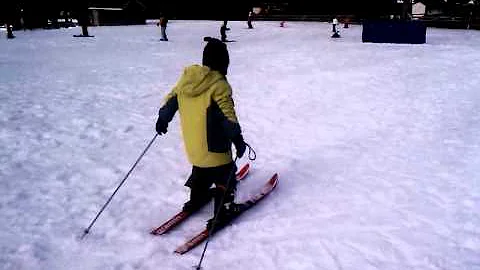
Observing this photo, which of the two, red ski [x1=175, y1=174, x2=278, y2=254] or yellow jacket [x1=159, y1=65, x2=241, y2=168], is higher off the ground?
yellow jacket [x1=159, y1=65, x2=241, y2=168]

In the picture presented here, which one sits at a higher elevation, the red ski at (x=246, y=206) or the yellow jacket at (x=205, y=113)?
the yellow jacket at (x=205, y=113)

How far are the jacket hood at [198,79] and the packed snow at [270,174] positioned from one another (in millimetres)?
1444

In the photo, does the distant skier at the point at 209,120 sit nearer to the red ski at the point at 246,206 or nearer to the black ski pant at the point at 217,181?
the black ski pant at the point at 217,181

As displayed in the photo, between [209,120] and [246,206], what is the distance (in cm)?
129

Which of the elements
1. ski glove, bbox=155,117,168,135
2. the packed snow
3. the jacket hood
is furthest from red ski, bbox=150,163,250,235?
the jacket hood

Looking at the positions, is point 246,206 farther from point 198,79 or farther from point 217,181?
point 198,79

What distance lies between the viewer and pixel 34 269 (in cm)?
348

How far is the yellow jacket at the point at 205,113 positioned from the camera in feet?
11.5

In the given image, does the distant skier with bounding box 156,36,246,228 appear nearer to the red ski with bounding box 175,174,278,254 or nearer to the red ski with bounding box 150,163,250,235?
the red ski with bounding box 175,174,278,254

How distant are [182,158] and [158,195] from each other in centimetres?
132

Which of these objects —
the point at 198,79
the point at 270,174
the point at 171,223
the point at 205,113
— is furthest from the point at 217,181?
the point at 270,174

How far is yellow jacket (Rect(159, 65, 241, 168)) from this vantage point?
3.50m

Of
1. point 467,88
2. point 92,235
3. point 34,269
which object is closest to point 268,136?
point 92,235

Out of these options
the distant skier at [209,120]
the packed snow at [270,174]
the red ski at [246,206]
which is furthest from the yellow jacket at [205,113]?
the packed snow at [270,174]
